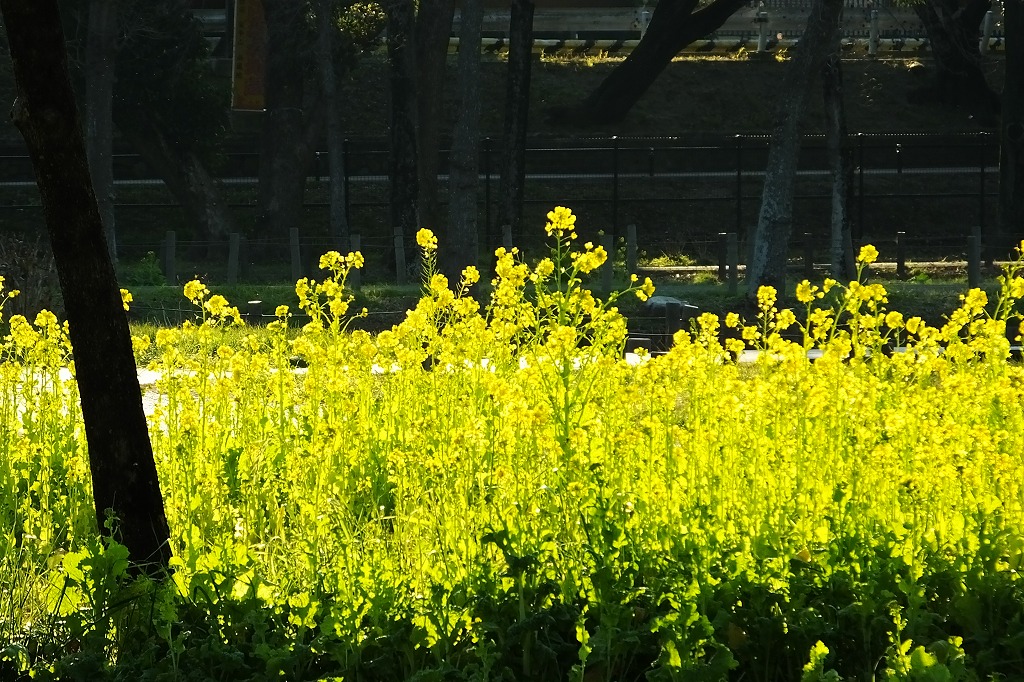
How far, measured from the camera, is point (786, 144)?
17.0 meters

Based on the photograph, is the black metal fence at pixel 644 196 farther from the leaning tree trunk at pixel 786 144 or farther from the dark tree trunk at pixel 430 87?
the leaning tree trunk at pixel 786 144

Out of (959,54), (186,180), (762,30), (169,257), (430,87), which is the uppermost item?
(762,30)

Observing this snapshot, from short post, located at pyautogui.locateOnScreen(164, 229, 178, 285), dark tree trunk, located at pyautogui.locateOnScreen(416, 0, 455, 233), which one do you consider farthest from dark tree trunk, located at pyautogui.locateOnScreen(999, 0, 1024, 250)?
short post, located at pyautogui.locateOnScreen(164, 229, 178, 285)

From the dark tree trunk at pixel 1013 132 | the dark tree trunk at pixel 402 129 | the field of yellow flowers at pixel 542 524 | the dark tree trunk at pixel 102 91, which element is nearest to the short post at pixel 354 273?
the dark tree trunk at pixel 402 129

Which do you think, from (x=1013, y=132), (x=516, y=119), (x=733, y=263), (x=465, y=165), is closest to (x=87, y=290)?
(x=465, y=165)

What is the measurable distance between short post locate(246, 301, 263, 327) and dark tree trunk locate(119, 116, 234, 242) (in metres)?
9.70

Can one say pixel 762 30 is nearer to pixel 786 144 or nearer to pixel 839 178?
pixel 839 178

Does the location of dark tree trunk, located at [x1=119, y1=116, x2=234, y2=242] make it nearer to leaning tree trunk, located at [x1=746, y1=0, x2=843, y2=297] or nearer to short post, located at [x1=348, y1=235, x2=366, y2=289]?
short post, located at [x1=348, y1=235, x2=366, y2=289]

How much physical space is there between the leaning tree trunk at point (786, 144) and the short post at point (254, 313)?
18.6ft

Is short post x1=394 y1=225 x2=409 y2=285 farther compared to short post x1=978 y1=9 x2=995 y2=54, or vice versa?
short post x1=978 y1=9 x2=995 y2=54

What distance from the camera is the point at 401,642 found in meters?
4.23

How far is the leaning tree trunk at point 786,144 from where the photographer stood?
16594 mm

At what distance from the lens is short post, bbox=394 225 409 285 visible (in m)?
22.7

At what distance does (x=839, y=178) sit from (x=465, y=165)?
531 centimetres
